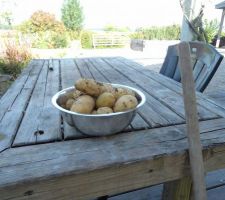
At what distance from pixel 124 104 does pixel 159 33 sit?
44.9 feet

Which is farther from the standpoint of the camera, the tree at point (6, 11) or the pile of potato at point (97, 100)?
the tree at point (6, 11)

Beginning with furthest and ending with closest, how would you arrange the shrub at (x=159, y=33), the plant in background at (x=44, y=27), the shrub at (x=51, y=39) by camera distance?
the shrub at (x=159, y=33) → the plant in background at (x=44, y=27) → the shrub at (x=51, y=39)

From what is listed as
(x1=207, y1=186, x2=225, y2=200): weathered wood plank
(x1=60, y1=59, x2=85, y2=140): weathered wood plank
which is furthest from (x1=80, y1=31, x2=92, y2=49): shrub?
(x1=207, y1=186, x2=225, y2=200): weathered wood plank

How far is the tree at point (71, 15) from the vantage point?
1672 cm

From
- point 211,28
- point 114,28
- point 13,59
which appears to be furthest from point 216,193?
point 114,28

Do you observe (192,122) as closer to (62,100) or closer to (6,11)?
(62,100)

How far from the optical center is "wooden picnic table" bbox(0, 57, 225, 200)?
24.7 inches

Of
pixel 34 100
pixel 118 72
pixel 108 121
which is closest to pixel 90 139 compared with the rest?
pixel 108 121

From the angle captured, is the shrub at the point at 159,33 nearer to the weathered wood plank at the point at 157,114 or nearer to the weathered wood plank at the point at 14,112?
the weathered wood plank at the point at 14,112

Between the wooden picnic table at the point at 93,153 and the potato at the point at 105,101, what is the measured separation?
0.12 metres

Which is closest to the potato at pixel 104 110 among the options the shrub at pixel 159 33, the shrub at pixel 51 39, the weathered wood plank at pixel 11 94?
the weathered wood plank at pixel 11 94

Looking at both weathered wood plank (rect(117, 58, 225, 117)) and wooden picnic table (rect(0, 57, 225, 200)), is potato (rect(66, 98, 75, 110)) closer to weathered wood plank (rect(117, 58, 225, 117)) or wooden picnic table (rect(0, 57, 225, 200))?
wooden picnic table (rect(0, 57, 225, 200))

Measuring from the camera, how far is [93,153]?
713 millimetres

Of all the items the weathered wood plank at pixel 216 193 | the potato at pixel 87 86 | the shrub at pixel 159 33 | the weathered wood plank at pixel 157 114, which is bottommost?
the weathered wood plank at pixel 216 193
